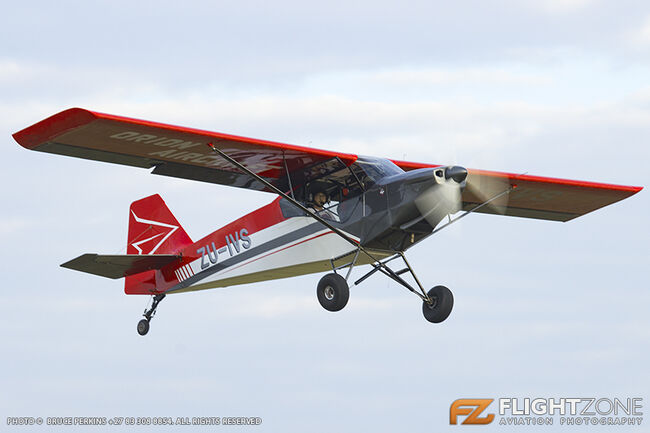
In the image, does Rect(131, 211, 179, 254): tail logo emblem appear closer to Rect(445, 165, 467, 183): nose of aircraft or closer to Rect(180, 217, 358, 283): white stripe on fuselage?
Rect(180, 217, 358, 283): white stripe on fuselage

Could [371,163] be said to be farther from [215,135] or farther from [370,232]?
[215,135]

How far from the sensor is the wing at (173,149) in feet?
47.1

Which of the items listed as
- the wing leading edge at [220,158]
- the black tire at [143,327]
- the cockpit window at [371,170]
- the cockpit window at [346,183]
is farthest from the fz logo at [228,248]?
the cockpit window at [371,170]

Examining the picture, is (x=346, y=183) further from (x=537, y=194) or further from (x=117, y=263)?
(x=117, y=263)

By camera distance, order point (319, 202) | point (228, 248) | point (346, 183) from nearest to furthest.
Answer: point (346, 183) → point (319, 202) → point (228, 248)

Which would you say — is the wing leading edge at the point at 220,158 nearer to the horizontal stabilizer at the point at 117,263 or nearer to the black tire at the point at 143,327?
the horizontal stabilizer at the point at 117,263

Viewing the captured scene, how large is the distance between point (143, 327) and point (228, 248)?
122 inches

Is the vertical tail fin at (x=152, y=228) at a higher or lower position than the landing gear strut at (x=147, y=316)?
higher

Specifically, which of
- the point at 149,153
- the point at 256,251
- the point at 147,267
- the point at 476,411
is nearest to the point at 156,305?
the point at 147,267

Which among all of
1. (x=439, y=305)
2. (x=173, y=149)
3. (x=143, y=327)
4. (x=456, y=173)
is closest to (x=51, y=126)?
(x=173, y=149)

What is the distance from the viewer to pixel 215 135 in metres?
15.0

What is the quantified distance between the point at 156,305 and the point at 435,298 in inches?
251

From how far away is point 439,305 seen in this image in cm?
1617

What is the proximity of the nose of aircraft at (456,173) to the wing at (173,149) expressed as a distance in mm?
1535
